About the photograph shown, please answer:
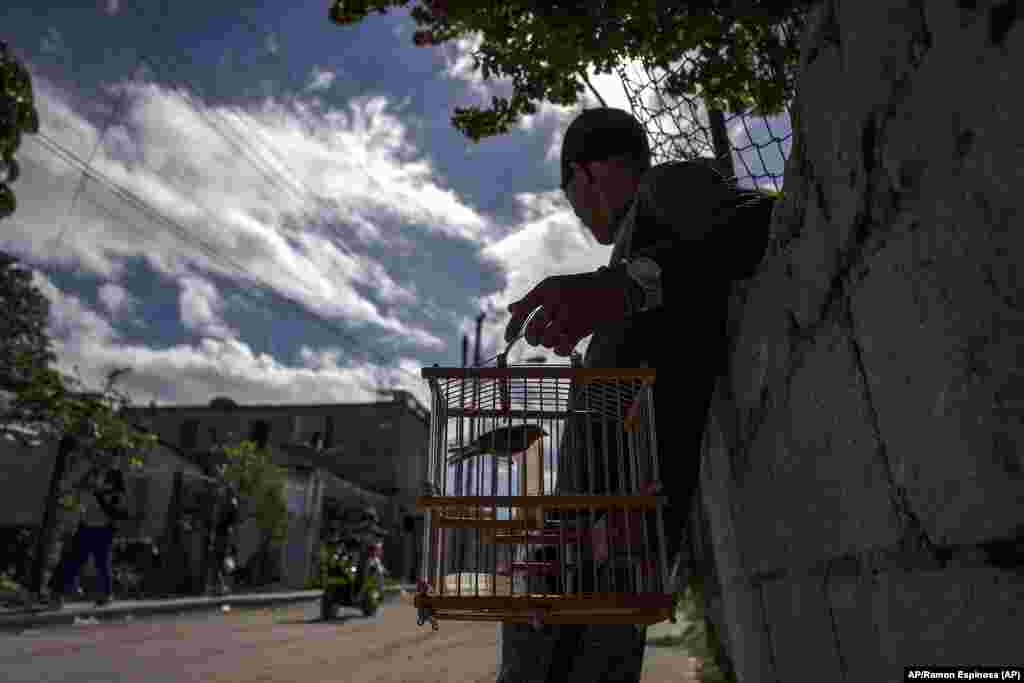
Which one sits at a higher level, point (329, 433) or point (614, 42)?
point (329, 433)

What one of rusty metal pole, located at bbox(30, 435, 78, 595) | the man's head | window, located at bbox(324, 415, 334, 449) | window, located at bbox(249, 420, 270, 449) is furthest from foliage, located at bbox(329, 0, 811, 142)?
window, located at bbox(249, 420, 270, 449)

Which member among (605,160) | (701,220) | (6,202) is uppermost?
(6,202)

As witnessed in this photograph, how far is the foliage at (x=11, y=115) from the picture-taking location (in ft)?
23.1

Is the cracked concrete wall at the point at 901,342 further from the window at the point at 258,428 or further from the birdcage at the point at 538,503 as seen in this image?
the window at the point at 258,428

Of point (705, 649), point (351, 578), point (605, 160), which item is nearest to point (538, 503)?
point (605, 160)

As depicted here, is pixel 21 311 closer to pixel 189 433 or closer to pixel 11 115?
pixel 189 433

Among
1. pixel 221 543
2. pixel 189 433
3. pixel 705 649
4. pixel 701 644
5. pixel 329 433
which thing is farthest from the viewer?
pixel 189 433

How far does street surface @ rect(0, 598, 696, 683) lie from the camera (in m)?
4.98

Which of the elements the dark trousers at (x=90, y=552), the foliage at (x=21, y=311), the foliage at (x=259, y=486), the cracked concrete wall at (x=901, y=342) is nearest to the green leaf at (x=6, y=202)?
the dark trousers at (x=90, y=552)

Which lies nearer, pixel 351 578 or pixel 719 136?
pixel 719 136

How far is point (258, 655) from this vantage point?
6254 millimetres

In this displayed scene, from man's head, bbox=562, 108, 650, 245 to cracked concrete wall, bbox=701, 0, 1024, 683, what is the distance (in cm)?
94

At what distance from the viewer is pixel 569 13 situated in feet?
9.78

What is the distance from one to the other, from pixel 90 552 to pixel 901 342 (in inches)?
521
